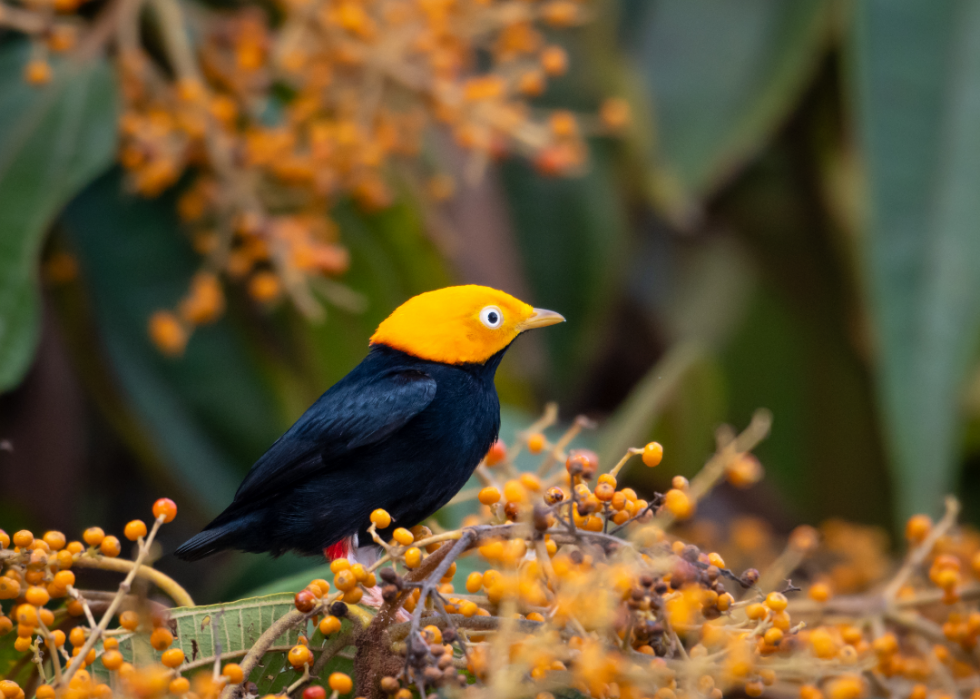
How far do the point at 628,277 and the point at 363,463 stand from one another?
219 cm

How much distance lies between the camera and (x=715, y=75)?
2650 mm

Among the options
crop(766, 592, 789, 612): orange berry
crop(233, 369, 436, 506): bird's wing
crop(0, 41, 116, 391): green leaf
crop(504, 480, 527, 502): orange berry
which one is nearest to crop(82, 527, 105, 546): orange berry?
crop(233, 369, 436, 506): bird's wing

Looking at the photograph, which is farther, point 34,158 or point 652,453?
point 34,158

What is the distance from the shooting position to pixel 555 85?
288 centimetres

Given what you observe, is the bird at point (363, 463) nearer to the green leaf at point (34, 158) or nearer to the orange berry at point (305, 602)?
the orange berry at point (305, 602)

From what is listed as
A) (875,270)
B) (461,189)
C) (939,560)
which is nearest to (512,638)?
(939,560)

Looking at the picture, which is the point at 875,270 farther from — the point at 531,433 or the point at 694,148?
the point at 531,433

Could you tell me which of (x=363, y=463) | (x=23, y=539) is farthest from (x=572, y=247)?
(x=23, y=539)

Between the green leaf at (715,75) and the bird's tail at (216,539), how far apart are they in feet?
4.95

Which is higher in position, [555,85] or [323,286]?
[555,85]

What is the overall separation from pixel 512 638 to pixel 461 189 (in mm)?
1909

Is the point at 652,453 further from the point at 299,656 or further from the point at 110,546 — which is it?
the point at 110,546

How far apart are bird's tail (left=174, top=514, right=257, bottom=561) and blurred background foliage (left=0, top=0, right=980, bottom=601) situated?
655mm

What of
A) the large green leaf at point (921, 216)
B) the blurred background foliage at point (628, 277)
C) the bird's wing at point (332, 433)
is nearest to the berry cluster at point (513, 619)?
the bird's wing at point (332, 433)
